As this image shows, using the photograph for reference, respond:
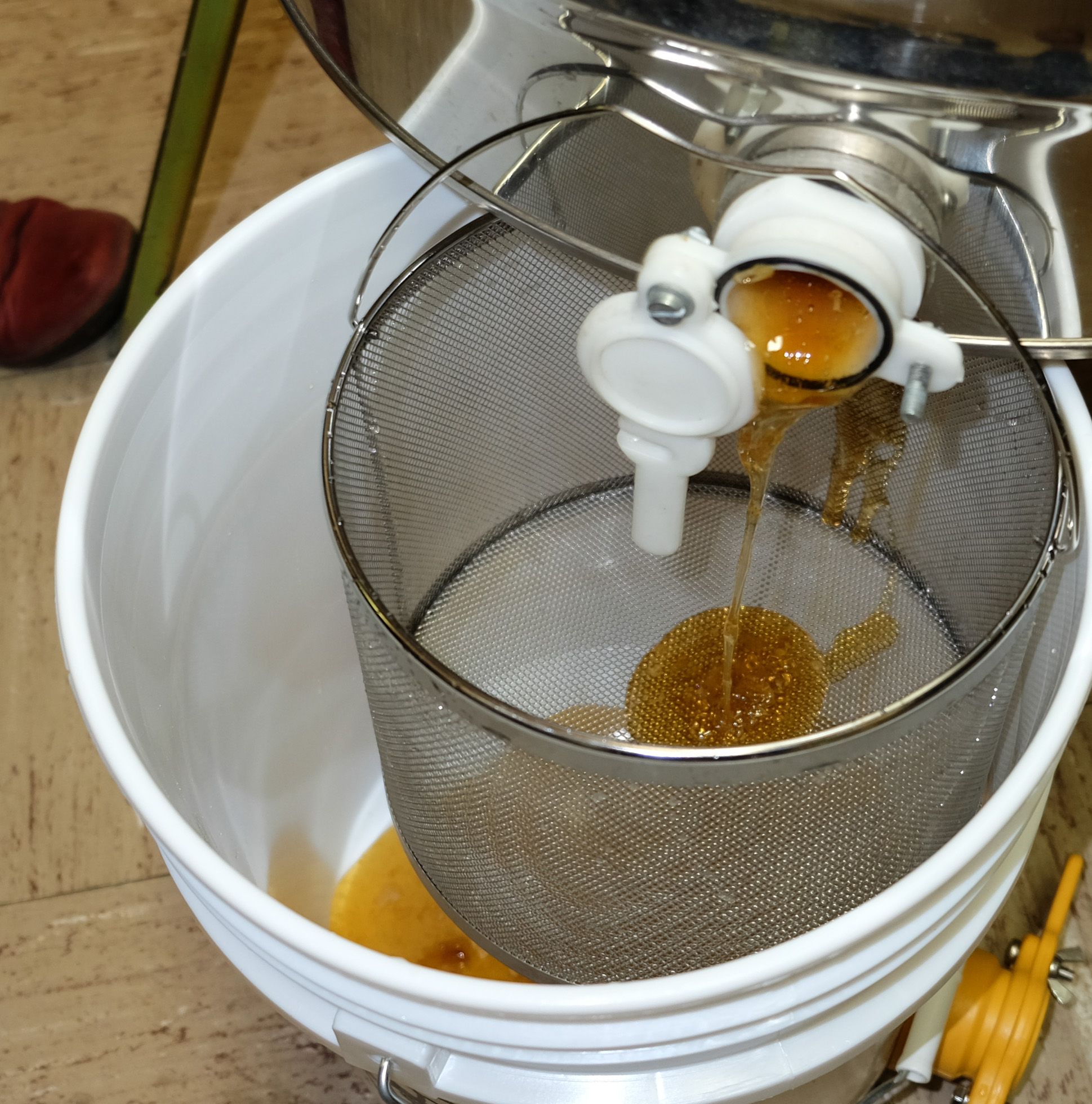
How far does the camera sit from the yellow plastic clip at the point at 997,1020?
68 centimetres

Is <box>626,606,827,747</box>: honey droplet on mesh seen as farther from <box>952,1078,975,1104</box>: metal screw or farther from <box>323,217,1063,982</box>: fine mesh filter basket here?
<box>952,1078,975,1104</box>: metal screw

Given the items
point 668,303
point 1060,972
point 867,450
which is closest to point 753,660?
point 867,450

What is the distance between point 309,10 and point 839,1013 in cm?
48

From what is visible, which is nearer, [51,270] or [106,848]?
[106,848]

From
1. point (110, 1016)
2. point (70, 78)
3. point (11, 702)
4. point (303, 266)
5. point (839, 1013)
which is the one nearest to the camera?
point (839, 1013)

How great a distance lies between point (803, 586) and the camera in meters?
0.81

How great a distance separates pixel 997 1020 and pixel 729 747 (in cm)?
33

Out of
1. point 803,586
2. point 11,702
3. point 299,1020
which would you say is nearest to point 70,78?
point 11,702

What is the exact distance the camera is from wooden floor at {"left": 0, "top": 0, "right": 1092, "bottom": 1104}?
76 centimetres

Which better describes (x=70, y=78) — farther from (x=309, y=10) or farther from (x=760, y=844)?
(x=760, y=844)

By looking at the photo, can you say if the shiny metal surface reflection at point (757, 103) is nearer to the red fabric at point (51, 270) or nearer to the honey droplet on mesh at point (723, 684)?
the honey droplet on mesh at point (723, 684)

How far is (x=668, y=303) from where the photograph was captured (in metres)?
0.42

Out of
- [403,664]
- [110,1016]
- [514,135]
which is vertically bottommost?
[110,1016]

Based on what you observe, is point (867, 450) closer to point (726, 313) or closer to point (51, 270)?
point (726, 313)
